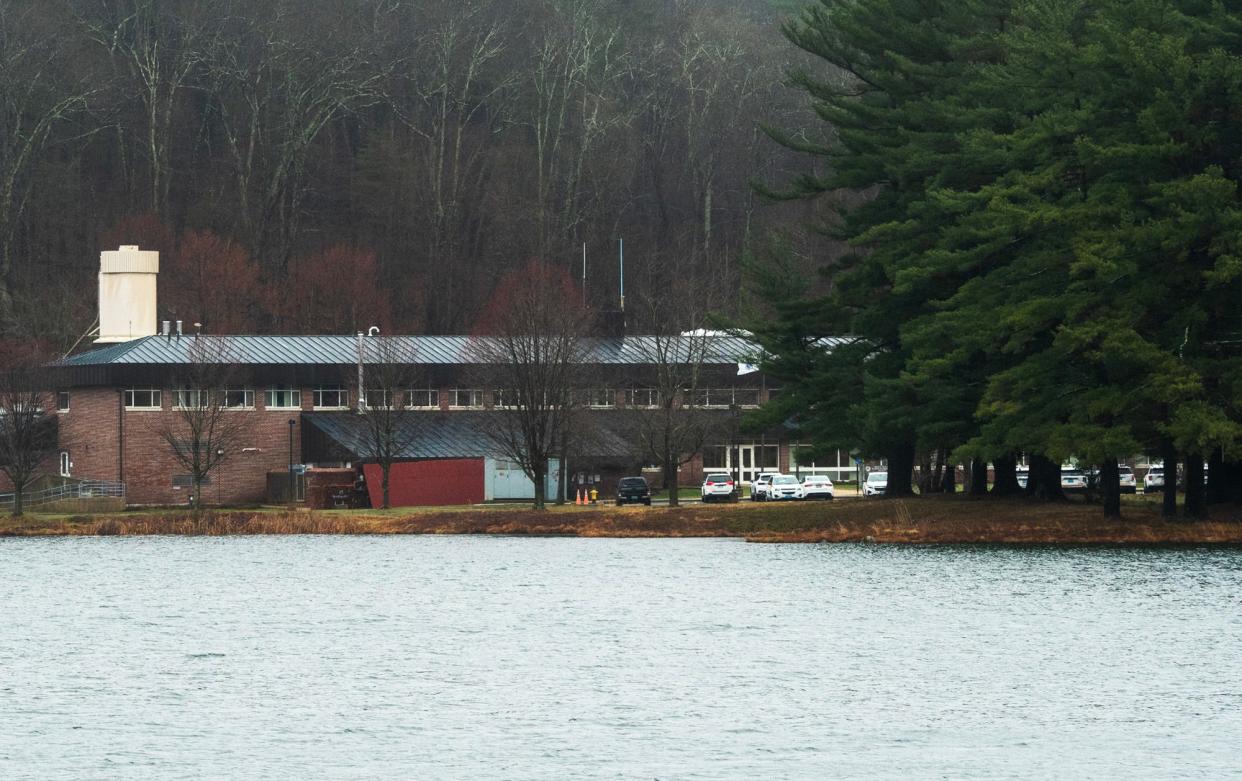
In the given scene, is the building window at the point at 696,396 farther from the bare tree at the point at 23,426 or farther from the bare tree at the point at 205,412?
the bare tree at the point at 23,426

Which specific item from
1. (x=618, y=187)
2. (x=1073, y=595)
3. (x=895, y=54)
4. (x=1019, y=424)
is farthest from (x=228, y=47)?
(x=1073, y=595)

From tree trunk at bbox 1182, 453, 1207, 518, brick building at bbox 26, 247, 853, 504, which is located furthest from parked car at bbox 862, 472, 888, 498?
tree trunk at bbox 1182, 453, 1207, 518

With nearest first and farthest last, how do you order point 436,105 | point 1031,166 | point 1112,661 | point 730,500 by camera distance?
1. point 1112,661
2. point 1031,166
3. point 730,500
4. point 436,105

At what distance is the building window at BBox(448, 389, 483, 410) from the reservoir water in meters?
48.8

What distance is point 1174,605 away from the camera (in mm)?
47250

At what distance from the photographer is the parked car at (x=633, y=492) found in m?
96.8

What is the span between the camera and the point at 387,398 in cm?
10300

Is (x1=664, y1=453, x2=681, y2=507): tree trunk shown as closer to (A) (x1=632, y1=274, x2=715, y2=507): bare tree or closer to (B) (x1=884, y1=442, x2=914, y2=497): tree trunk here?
(A) (x1=632, y1=274, x2=715, y2=507): bare tree

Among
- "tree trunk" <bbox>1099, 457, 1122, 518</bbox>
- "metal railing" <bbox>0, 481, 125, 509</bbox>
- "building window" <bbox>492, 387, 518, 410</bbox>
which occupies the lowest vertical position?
"tree trunk" <bbox>1099, 457, 1122, 518</bbox>

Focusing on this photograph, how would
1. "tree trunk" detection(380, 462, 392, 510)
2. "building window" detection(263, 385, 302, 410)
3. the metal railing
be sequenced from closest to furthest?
"tree trunk" detection(380, 462, 392, 510), the metal railing, "building window" detection(263, 385, 302, 410)

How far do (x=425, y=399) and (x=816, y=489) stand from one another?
23.1 metres

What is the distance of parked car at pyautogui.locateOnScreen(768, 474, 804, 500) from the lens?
97.8m

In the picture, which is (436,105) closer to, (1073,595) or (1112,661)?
(1073,595)

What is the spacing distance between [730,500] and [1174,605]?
52399 mm
